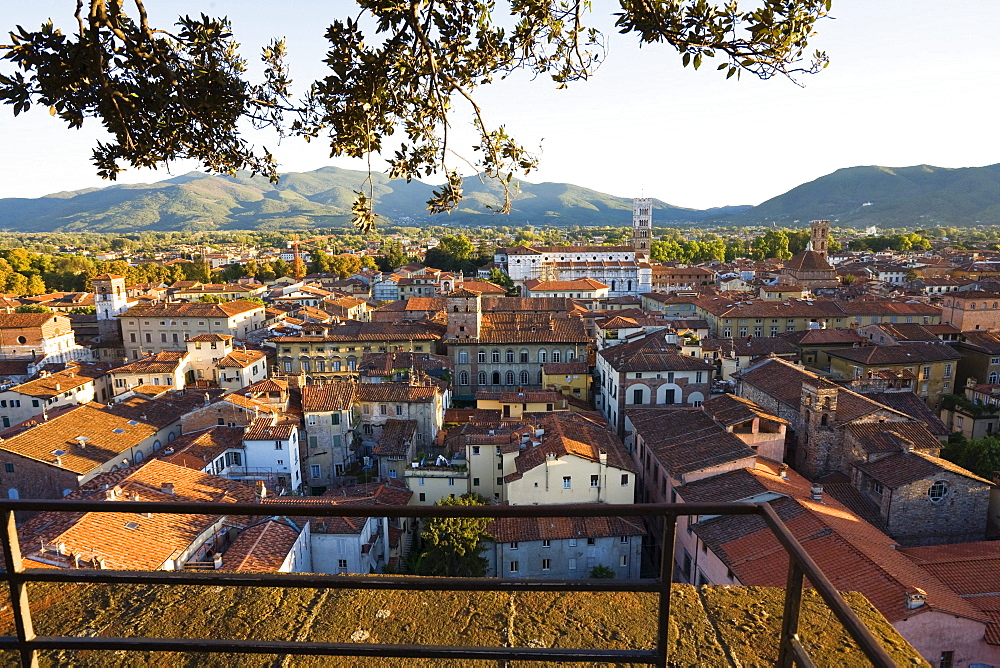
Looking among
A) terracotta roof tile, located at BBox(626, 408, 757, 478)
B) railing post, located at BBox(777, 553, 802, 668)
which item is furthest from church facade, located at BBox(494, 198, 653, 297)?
railing post, located at BBox(777, 553, 802, 668)

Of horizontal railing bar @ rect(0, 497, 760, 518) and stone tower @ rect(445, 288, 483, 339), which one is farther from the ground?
horizontal railing bar @ rect(0, 497, 760, 518)

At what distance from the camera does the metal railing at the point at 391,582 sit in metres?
2.11

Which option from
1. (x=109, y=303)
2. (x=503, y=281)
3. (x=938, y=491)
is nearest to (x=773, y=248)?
(x=503, y=281)

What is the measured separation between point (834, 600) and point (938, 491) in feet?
71.2

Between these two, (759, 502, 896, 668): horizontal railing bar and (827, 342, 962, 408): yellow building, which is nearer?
(759, 502, 896, 668): horizontal railing bar

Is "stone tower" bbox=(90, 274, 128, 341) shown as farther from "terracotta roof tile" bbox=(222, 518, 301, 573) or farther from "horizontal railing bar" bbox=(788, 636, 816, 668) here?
"horizontal railing bar" bbox=(788, 636, 816, 668)

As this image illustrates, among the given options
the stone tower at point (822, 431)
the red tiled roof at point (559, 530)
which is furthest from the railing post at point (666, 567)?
the stone tower at point (822, 431)

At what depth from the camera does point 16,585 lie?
7.04 feet

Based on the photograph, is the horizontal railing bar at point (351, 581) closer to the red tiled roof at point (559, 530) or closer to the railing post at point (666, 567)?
the railing post at point (666, 567)

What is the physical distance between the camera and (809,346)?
37.3 m

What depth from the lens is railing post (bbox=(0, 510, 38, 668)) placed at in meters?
2.09

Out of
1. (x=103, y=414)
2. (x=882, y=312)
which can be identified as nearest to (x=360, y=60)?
(x=103, y=414)

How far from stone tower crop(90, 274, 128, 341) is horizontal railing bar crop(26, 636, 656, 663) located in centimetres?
5594

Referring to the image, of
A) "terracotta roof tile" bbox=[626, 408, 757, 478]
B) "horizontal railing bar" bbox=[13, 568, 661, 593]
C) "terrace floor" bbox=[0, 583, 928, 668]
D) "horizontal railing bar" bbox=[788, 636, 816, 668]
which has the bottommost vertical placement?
"terracotta roof tile" bbox=[626, 408, 757, 478]
